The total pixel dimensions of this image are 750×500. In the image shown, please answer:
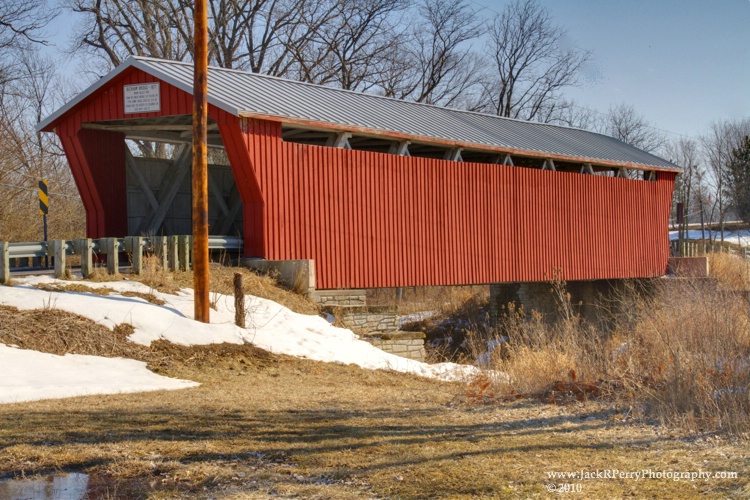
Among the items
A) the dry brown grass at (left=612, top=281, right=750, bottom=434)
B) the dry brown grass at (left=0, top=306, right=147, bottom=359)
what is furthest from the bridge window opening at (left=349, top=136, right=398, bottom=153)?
the dry brown grass at (left=612, top=281, right=750, bottom=434)

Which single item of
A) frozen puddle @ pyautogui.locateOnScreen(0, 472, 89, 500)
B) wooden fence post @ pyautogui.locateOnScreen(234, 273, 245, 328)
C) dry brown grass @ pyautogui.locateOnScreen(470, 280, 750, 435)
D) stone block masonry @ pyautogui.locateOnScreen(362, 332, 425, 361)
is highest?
wooden fence post @ pyautogui.locateOnScreen(234, 273, 245, 328)

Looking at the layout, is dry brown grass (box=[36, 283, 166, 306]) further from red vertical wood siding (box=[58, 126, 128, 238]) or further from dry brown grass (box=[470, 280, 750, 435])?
dry brown grass (box=[470, 280, 750, 435])

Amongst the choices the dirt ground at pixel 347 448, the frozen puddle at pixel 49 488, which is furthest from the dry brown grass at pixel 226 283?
the frozen puddle at pixel 49 488

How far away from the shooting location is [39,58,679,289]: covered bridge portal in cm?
1414

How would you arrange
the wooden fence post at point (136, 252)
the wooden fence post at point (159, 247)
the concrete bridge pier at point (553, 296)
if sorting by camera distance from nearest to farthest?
the wooden fence post at point (136, 252) → the wooden fence post at point (159, 247) → the concrete bridge pier at point (553, 296)

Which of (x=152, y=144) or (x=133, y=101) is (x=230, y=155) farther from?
(x=152, y=144)

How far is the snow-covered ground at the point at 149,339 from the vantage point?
324 inches

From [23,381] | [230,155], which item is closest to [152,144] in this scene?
[230,155]

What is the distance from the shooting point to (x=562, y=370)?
8.27m

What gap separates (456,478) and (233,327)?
7025 mm

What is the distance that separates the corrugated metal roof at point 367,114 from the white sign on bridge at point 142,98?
0.30 metres

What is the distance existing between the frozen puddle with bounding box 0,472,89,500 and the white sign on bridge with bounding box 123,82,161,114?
1045 centimetres

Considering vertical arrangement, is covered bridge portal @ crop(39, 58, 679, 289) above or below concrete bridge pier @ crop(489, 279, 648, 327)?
above

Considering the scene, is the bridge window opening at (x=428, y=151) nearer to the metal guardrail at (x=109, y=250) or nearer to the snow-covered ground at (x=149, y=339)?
the metal guardrail at (x=109, y=250)
